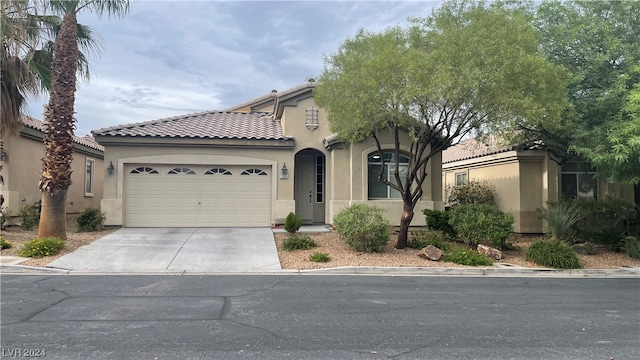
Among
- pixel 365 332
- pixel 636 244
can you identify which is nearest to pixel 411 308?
pixel 365 332

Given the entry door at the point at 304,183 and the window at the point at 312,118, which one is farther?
the entry door at the point at 304,183

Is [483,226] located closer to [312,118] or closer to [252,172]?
[312,118]

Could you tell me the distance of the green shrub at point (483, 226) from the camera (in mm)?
12547

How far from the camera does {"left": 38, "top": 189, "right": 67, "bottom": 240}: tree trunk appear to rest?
11984mm

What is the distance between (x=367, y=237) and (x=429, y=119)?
3.68m

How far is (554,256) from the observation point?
11.4 metres

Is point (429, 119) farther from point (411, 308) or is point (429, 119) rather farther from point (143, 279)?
point (143, 279)

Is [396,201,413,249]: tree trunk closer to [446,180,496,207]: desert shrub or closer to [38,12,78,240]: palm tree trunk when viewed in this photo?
[446,180,496,207]: desert shrub

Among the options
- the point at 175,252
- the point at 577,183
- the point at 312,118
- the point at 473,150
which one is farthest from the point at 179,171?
the point at 577,183

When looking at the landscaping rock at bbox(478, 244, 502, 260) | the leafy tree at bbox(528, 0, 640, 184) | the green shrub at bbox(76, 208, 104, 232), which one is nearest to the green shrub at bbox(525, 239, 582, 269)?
the landscaping rock at bbox(478, 244, 502, 260)

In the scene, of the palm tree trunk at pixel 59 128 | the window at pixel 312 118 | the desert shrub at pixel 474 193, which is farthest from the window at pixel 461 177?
the palm tree trunk at pixel 59 128

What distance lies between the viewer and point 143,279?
356 inches

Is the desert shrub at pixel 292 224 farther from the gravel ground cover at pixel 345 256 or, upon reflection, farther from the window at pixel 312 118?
the window at pixel 312 118

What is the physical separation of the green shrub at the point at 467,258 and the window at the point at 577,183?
24.9 ft
